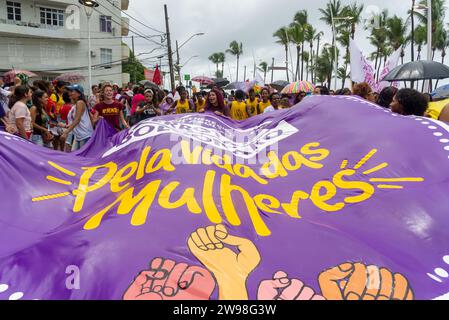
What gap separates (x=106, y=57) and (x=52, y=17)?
522 cm

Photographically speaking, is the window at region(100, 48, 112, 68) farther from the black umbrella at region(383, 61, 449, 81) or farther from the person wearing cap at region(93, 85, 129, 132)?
the black umbrella at region(383, 61, 449, 81)

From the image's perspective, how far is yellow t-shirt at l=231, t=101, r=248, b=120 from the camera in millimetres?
8438

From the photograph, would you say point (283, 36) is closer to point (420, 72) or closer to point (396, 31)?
point (396, 31)

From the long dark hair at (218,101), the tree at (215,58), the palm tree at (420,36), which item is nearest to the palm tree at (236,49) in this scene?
the tree at (215,58)

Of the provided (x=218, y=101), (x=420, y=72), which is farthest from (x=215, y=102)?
(x=420, y=72)

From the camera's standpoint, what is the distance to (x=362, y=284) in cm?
204

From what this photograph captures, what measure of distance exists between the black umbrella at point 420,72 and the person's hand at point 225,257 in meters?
6.67

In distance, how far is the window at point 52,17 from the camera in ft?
102

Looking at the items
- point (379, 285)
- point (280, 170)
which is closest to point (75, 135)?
point (280, 170)

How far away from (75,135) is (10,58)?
94.1ft

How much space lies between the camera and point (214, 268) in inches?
82.6
